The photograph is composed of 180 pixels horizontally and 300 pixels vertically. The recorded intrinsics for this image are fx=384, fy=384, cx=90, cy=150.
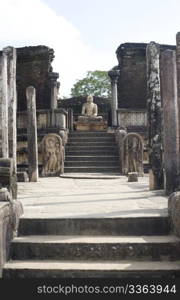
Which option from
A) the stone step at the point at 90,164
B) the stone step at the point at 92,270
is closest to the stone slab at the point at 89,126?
the stone step at the point at 90,164

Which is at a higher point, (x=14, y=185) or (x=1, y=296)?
(x=14, y=185)

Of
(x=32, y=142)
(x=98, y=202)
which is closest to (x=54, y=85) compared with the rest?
(x=32, y=142)

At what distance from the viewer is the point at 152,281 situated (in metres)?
2.96

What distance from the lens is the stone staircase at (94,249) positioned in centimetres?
328

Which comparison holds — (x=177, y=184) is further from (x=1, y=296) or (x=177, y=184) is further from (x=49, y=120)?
(x=49, y=120)

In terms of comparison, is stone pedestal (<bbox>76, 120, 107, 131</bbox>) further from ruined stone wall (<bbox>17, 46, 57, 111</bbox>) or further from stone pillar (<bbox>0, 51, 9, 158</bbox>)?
stone pillar (<bbox>0, 51, 9, 158</bbox>)

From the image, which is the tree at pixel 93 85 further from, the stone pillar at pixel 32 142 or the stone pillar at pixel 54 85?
the stone pillar at pixel 32 142

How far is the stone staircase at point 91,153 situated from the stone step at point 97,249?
932 cm

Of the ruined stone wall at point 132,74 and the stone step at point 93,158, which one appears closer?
the stone step at point 93,158

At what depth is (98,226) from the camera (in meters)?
3.94

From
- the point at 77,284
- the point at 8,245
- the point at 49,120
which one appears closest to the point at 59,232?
the point at 8,245

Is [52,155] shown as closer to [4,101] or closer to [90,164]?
[90,164]

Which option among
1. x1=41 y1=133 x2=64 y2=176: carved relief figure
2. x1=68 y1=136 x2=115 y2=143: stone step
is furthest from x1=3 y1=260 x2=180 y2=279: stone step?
x1=68 y1=136 x2=115 y2=143: stone step

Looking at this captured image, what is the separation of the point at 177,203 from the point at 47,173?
31.3ft
